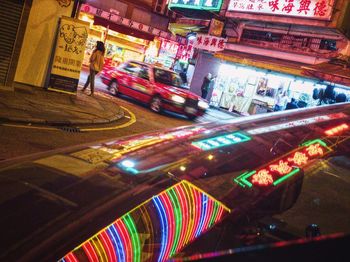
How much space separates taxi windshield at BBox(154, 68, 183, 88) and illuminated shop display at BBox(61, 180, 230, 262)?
13.8m

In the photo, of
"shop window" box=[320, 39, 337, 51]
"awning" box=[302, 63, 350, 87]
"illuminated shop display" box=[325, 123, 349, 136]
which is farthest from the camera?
"shop window" box=[320, 39, 337, 51]

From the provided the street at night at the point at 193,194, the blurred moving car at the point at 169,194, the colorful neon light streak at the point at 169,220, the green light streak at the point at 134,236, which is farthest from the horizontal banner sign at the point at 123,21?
the green light streak at the point at 134,236

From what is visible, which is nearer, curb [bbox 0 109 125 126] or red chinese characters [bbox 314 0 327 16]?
curb [bbox 0 109 125 126]

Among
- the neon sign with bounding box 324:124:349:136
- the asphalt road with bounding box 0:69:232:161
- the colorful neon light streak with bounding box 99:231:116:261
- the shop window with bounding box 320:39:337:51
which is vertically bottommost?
the asphalt road with bounding box 0:69:232:161

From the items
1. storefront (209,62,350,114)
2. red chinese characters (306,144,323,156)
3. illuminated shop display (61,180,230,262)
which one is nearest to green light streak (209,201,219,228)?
illuminated shop display (61,180,230,262)

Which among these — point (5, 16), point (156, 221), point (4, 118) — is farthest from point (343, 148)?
point (5, 16)

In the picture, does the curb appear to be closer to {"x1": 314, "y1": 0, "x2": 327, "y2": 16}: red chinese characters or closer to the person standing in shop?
the person standing in shop

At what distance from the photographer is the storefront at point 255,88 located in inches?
751

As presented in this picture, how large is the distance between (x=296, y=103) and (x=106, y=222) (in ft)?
59.2

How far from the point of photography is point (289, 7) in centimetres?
1923

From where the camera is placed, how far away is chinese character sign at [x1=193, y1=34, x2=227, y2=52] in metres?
22.5

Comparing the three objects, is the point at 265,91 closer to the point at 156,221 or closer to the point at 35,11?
the point at 35,11

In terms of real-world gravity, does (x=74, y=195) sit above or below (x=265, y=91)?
below

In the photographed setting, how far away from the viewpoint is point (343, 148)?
76.7 inches
